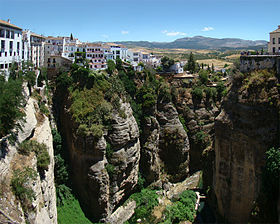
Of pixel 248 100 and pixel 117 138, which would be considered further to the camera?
pixel 117 138

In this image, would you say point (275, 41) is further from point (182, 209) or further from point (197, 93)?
point (182, 209)

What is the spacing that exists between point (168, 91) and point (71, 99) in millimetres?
15829

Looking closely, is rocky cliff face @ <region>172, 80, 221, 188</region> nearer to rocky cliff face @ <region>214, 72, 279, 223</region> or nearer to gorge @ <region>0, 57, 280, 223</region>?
gorge @ <region>0, 57, 280, 223</region>

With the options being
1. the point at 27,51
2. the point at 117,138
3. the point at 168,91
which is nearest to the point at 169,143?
the point at 168,91

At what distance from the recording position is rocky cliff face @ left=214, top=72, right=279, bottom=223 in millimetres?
22266

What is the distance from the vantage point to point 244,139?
2350 centimetres

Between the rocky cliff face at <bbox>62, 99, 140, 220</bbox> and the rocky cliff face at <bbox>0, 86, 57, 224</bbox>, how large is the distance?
480cm

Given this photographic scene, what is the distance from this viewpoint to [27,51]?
38.6 metres

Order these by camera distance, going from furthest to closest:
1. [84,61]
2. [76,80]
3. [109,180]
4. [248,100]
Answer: [84,61] < [76,80] < [109,180] < [248,100]

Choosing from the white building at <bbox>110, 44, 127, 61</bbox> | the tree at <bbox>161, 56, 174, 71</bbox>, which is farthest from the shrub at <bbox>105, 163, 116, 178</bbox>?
the tree at <bbox>161, 56, 174, 71</bbox>

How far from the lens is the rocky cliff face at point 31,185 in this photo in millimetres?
17172

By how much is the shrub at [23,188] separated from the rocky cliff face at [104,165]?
11.2 m

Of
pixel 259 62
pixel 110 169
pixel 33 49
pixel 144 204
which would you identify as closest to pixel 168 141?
pixel 144 204

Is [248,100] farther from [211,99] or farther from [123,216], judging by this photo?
[211,99]
